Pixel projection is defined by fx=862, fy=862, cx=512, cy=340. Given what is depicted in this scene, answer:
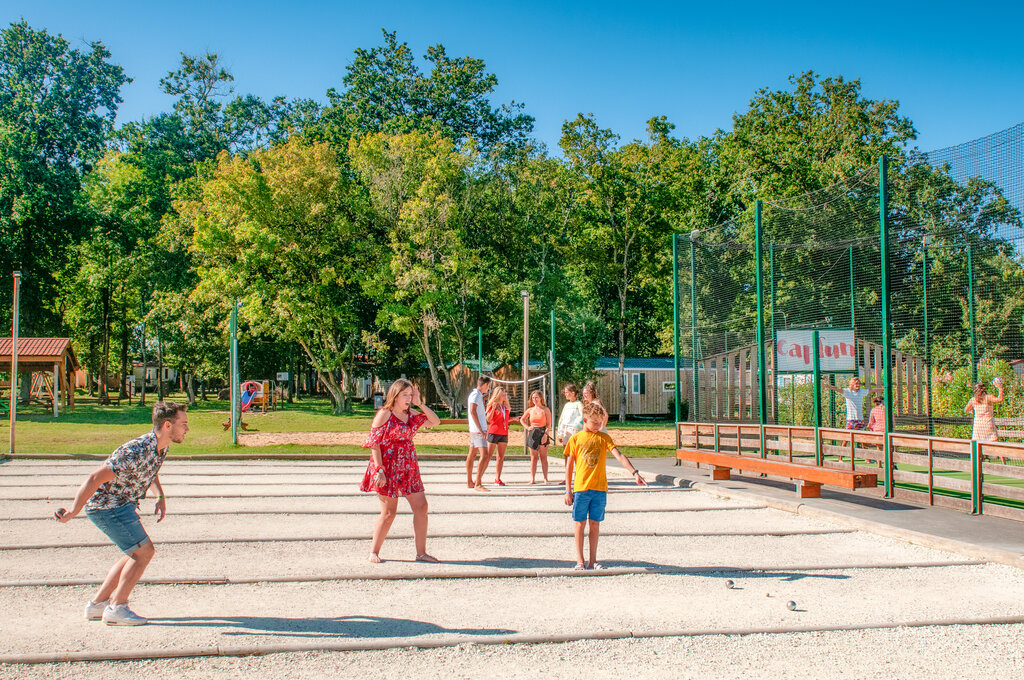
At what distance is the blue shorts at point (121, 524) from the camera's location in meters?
5.48

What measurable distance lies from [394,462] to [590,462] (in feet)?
5.68

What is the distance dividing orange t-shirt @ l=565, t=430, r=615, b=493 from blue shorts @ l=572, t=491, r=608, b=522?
0.05 metres

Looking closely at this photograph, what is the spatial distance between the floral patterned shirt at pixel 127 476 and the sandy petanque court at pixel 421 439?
644 inches

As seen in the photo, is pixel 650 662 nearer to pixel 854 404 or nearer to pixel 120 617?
pixel 120 617

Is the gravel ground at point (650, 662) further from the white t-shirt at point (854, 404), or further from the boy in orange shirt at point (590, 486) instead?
the white t-shirt at point (854, 404)

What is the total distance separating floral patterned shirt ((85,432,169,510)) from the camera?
18.0ft

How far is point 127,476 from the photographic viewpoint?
554 centimetres

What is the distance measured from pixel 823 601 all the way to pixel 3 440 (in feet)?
75.7

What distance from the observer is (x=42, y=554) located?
8.02 meters

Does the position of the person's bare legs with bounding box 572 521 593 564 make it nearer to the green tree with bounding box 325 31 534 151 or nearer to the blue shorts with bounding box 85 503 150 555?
the blue shorts with bounding box 85 503 150 555

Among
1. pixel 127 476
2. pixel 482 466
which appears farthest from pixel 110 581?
pixel 482 466

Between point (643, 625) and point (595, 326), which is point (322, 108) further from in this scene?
point (643, 625)

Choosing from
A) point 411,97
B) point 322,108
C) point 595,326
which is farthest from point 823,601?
point 322,108

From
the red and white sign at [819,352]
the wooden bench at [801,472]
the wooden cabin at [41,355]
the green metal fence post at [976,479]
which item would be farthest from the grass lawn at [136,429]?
the green metal fence post at [976,479]
